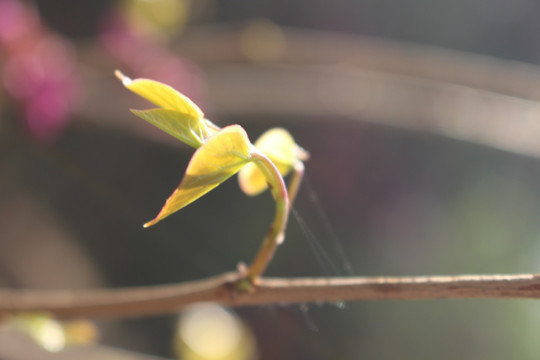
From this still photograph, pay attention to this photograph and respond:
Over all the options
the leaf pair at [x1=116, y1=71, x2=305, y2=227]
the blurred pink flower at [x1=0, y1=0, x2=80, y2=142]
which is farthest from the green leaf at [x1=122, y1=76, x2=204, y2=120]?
the blurred pink flower at [x1=0, y1=0, x2=80, y2=142]

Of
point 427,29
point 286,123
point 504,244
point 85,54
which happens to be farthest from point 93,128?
point 427,29

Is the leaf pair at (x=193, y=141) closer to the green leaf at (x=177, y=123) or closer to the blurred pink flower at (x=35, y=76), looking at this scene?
the green leaf at (x=177, y=123)

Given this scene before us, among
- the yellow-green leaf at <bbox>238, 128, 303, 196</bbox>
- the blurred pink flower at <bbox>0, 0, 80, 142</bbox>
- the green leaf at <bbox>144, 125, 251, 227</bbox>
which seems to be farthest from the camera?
the blurred pink flower at <bbox>0, 0, 80, 142</bbox>

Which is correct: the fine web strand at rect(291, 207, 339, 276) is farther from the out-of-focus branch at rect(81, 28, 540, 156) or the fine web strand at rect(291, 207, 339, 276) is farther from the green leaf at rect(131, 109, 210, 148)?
the out-of-focus branch at rect(81, 28, 540, 156)

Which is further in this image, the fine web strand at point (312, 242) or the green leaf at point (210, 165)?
the fine web strand at point (312, 242)

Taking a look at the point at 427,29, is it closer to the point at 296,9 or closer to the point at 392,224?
the point at 296,9

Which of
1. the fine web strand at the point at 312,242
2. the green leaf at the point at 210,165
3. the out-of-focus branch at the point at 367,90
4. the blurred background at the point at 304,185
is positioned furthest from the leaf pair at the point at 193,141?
the out-of-focus branch at the point at 367,90

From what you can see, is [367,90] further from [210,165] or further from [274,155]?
[210,165]
